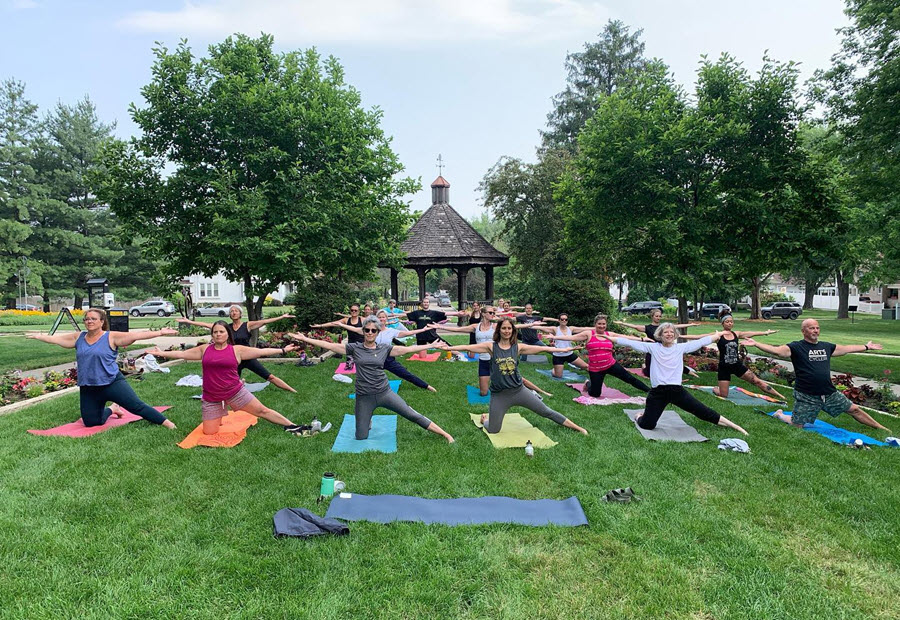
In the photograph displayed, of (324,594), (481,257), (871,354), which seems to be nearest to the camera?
(324,594)

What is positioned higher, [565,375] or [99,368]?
[99,368]

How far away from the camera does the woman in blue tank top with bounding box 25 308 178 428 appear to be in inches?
281

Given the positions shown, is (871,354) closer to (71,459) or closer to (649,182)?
(649,182)

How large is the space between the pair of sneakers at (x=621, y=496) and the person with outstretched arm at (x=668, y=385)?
270cm

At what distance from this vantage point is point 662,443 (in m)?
7.08

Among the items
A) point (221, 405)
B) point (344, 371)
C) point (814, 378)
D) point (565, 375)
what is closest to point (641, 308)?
point (565, 375)

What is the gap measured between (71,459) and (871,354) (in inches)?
864

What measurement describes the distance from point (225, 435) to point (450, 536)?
4.31m

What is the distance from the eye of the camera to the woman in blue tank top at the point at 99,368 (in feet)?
23.4

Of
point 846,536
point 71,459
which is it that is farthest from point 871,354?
point 71,459

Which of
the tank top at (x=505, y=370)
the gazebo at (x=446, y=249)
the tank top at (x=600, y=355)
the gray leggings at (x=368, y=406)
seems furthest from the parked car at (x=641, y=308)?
the gray leggings at (x=368, y=406)

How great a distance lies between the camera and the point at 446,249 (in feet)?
76.6

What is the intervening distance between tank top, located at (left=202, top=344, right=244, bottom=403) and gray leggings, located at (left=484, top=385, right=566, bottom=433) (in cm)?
→ 394

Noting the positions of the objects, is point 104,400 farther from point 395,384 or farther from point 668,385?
point 668,385
